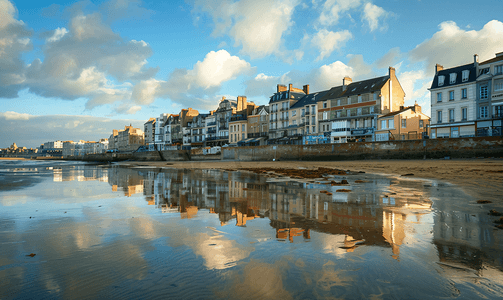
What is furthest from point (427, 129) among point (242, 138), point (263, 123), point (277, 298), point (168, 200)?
point (277, 298)

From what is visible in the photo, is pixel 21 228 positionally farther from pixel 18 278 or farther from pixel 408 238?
pixel 408 238

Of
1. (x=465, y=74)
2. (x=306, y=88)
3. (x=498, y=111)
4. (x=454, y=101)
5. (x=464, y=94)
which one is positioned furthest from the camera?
(x=306, y=88)

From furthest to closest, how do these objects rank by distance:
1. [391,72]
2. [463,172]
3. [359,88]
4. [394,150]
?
1. [359,88]
2. [391,72]
3. [394,150]
4. [463,172]

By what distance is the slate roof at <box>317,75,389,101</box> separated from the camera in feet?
161

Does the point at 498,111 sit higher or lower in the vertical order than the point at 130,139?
lower

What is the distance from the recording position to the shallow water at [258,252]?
2785 mm

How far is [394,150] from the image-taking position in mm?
32188

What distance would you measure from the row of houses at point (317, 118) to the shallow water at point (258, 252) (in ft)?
116

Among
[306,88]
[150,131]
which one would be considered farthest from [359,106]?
[150,131]

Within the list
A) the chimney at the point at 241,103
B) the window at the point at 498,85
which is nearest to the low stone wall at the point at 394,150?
the window at the point at 498,85

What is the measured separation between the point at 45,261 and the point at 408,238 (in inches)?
198

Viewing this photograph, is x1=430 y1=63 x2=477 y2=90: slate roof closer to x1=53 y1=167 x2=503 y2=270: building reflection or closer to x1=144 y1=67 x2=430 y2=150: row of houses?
x1=144 y1=67 x2=430 y2=150: row of houses

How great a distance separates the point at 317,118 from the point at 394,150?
2633cm

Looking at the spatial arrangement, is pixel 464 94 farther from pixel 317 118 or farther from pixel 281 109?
pixel 281 109
